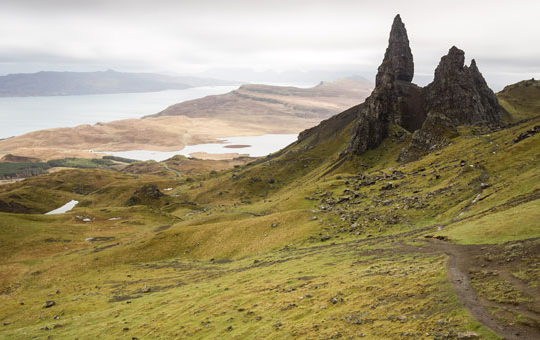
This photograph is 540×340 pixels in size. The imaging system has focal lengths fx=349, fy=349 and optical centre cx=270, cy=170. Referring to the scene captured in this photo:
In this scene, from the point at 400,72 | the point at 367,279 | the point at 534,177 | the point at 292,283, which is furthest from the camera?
the point at 400,72

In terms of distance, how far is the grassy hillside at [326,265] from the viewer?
27969mm

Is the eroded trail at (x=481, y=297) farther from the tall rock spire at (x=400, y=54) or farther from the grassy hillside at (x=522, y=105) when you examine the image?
the tall rock spire at (x=400, y=54)

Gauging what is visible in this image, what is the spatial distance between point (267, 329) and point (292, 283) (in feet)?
38.6

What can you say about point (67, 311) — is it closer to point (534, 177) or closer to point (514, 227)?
point (514, 227)

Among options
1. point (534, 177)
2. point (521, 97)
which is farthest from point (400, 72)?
point (534, 177)

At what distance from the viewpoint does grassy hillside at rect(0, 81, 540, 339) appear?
28.0 metres

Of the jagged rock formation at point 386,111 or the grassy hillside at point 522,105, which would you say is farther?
the grassy hillside at point 522,105

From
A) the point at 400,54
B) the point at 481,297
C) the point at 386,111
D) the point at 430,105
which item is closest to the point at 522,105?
the point at 400,54

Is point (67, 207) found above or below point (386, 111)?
below

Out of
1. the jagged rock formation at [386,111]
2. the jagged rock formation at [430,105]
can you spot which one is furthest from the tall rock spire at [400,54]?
the jagged rock formation at [430,105]

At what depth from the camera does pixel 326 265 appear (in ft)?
157

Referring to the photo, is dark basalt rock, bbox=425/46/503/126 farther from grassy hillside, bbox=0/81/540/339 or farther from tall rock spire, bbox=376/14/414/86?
grassy hillside, bbox=0/81/540/339

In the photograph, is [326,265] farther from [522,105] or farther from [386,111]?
[522,105]

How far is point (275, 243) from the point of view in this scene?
68.9m
